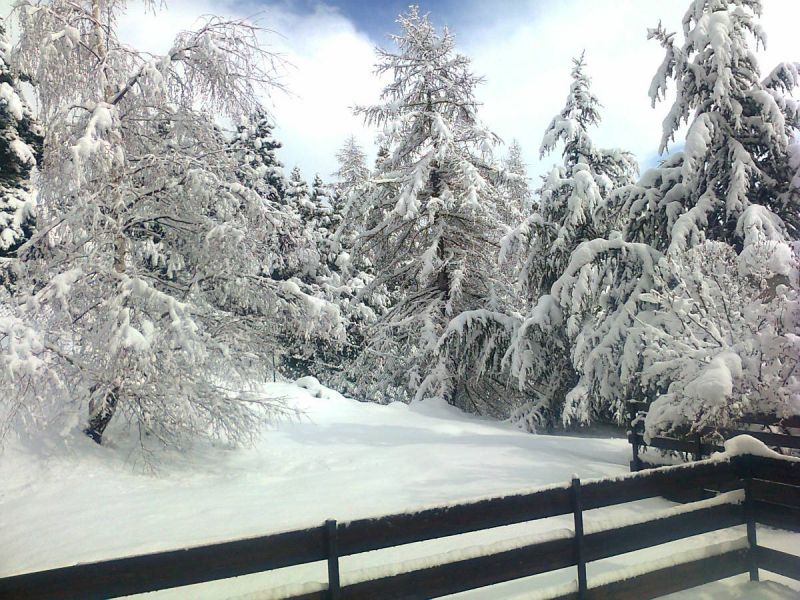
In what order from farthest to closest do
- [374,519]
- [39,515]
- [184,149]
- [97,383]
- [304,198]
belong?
[304,198] < [184,149] < [97,383] < [39,515] < [374,519]

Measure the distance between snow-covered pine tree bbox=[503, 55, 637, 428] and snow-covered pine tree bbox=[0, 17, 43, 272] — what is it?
361 inches

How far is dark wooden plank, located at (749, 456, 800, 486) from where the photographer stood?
4418 millimetres

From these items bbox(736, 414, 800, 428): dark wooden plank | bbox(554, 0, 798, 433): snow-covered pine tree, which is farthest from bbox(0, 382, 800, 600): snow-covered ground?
bbox(554, 0, 798, 433): snow-covered pine tree

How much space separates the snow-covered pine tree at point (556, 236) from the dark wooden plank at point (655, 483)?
6.82 m

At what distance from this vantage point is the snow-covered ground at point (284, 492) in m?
4.69

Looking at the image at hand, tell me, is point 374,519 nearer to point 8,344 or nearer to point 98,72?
point 8,344

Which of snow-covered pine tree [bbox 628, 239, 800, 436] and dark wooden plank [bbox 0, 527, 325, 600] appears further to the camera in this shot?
snow-covered pine tree [bbox 628, 239, 800, 436]

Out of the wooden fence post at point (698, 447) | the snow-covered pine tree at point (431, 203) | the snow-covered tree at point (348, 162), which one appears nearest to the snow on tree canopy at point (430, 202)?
the snow-covered pine tree at point (431, 203)

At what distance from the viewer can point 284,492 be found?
7137 mm

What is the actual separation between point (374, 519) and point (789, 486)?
11.8 feet

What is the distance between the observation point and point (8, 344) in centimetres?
657

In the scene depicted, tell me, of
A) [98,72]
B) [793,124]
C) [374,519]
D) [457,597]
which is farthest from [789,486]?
[98,72]

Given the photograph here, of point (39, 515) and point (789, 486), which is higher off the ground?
point (789, 486)

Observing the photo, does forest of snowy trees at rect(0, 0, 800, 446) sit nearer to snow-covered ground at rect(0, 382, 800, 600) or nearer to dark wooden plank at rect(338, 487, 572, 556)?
snow-covered ground at rect(0, 382, 800, 600)
